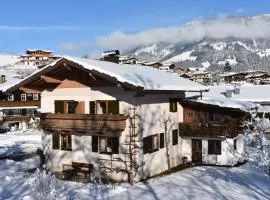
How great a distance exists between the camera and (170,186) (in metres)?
23.6

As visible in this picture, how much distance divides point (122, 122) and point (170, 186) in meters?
4.47

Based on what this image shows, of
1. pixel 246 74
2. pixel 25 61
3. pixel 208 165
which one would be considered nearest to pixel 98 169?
pixel 208 165

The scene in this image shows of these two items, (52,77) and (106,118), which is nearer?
(106,118)

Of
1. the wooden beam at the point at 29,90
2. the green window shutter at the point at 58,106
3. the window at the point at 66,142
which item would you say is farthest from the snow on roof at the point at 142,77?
the window at the point at 66,142

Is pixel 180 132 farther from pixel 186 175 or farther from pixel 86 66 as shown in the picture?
pixel 86 66

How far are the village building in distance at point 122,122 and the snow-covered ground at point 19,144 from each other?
11128 millimetres

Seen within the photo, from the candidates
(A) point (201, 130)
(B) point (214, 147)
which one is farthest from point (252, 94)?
(A) point (201, 130)

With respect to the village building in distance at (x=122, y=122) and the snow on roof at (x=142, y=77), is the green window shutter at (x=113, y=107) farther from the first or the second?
the snow on roof at (x=142, y=77)

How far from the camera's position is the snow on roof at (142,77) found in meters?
23.7

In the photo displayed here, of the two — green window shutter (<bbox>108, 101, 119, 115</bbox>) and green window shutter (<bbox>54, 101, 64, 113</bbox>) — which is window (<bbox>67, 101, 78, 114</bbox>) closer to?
green window shutter (<bbox>54, 101, 64, 113</bbox>)

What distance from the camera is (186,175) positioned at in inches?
1048

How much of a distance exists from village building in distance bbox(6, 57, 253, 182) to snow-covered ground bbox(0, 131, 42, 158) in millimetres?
11128

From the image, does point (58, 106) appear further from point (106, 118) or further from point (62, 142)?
point (106, 118)

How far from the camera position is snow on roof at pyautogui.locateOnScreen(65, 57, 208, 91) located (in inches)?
931
